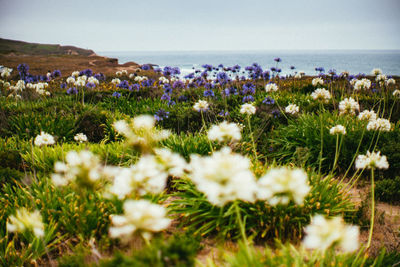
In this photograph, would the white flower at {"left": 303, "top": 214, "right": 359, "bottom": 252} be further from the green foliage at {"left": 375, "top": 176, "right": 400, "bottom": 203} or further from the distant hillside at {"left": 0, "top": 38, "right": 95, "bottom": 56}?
the distant hillside at {"left": 0, "top": 38, "right": 95, "bottom": 56}

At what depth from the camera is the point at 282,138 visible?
575cm

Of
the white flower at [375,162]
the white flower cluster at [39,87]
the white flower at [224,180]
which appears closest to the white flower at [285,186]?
the white flower at [224,180]

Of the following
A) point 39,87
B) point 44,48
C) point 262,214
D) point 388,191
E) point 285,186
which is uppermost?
point 44,48

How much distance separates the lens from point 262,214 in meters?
3.03

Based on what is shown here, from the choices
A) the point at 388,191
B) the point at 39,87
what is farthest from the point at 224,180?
the point at 39,87

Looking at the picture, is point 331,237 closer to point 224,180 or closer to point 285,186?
point 285,186

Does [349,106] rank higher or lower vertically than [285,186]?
higher

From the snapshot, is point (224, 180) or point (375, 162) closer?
point (224, 180)

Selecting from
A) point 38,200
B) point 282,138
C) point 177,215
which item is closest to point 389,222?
Result: point 282,138

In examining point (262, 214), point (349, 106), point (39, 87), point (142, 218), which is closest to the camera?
point (142, 218)

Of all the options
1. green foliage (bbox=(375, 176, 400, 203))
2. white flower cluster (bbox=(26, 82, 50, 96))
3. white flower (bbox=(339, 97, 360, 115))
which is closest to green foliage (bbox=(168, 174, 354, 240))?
white flower (bbox=(339, 97, 360, 115))

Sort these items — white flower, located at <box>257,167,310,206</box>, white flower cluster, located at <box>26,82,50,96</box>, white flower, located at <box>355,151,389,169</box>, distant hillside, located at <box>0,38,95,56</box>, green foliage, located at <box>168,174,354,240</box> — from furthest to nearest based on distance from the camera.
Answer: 1. distant hillside, located at <box>0,38,95,56</box>
2. white flower cluster, located at <box>26,82,50,96</box>
3. green foliage, located at <box>168,174,354,240</box>
4. white flower, located at <box>355,151,389,169</box>
5. white flower, located at <box>257,167,310,206</box>

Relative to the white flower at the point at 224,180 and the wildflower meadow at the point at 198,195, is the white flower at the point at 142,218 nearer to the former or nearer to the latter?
the wildflower meadow at the point at 198,195

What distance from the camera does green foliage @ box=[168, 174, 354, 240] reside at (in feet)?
9.86
